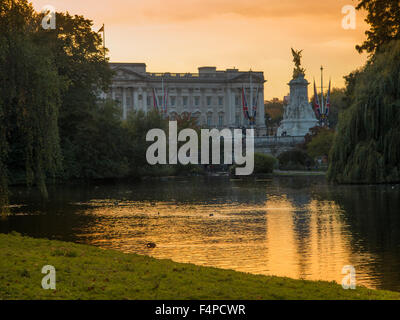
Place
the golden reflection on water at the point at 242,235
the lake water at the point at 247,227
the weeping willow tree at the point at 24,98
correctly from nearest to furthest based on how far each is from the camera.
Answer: the golden reflection on water at the point at 242,235 < the lake water at the point at 247,227 < the weeping willow tree at the point at 24,98

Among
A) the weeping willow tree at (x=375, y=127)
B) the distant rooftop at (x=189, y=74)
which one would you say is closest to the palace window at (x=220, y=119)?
the distant rooftop at (x=189, y=74)

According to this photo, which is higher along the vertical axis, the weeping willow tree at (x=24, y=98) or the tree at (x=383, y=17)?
the tree at (x=383, y=17)

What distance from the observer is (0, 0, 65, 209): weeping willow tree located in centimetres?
2625

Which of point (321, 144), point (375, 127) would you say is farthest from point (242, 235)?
point (321, 144)

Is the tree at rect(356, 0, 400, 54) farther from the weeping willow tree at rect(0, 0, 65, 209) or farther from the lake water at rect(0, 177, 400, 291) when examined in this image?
the weeping willow tree at rect(0, 0, 65, 209)

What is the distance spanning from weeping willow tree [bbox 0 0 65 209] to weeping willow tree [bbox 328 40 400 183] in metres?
27.2

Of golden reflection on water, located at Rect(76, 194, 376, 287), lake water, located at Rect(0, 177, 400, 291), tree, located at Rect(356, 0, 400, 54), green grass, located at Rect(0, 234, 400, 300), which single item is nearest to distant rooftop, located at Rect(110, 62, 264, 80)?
lake water, located at Rect(0, 177, 400, 291)

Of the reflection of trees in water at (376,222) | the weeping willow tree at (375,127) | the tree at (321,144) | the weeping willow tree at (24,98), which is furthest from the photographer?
the tree at (321,144)

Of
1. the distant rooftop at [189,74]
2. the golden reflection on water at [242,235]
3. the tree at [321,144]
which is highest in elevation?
the distant rooftop at [189,74]

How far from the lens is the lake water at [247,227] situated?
72.5 feet

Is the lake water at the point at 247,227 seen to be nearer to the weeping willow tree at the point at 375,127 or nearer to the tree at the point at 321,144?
the weeping willow tree at the point at 375,127

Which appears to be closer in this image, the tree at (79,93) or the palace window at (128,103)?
the tree at (79,93)

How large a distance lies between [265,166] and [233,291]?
7665cm
